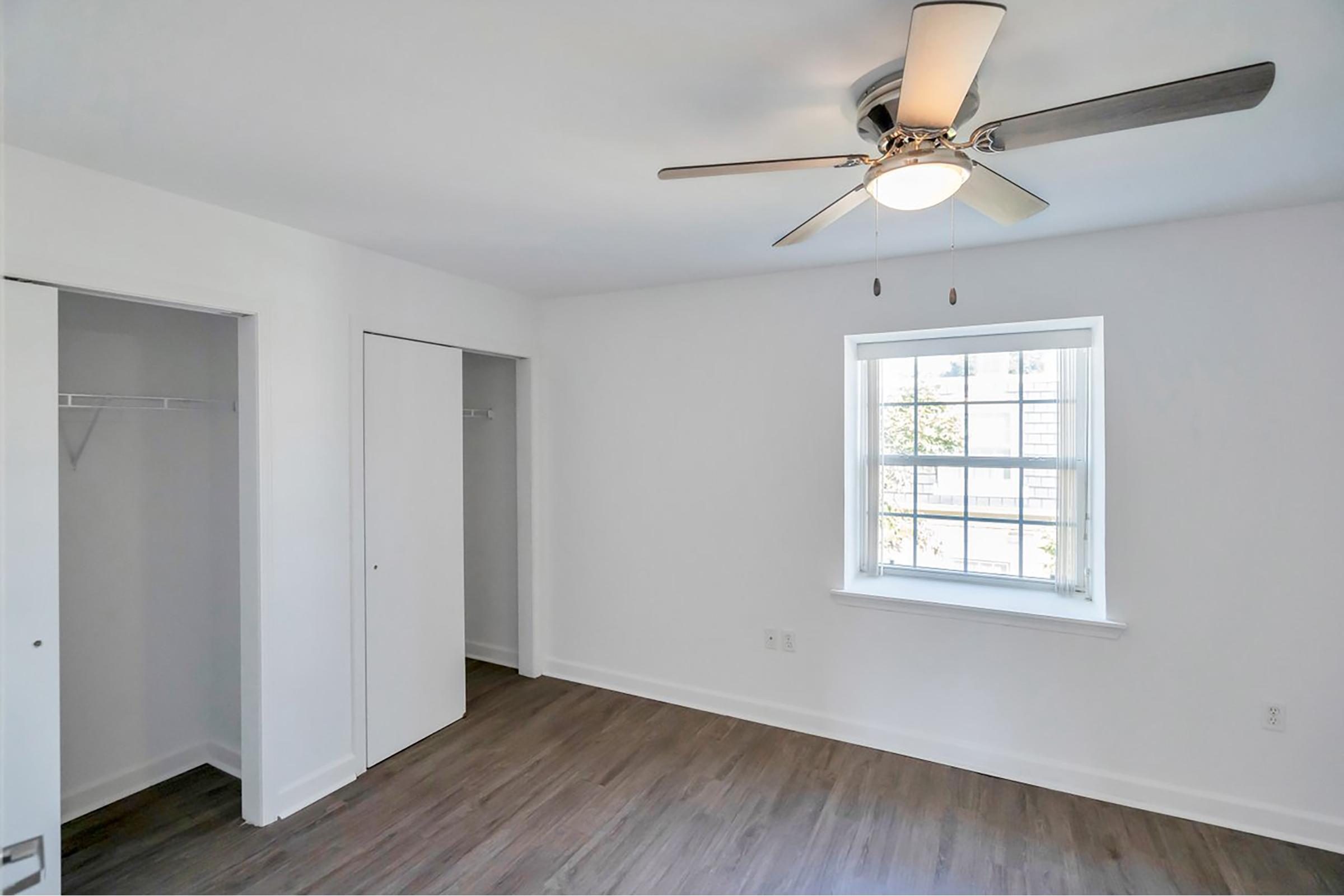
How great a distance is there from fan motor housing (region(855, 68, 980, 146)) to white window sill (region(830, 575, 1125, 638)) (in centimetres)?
230

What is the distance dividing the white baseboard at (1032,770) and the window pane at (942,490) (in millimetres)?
1183

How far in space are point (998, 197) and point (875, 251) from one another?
1304 millimetres

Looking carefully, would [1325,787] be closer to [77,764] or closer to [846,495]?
[846,495]

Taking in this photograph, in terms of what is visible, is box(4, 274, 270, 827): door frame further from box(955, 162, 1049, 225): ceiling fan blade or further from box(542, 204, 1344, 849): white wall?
box(955, 162, 1049, 225): ceiling fan blade

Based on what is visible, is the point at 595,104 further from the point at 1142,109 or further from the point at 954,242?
the point at 954,242

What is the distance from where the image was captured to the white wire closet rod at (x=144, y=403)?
2.50 metres

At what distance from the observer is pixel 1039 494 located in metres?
3.24

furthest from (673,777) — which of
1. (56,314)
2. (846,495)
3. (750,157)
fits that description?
(56,314)

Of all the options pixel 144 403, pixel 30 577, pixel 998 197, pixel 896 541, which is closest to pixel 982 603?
pixel 896 541

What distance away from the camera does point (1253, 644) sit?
2547 mm

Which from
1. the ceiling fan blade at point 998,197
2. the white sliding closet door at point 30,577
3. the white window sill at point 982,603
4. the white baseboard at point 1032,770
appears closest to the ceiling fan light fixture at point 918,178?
the ceiling fan blade at point 998,197

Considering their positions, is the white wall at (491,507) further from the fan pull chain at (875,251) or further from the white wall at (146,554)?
the fan pull chain at (875,251)

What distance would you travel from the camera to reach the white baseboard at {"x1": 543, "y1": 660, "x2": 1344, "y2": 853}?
2479mm

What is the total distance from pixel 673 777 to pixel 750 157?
270 centimetres
